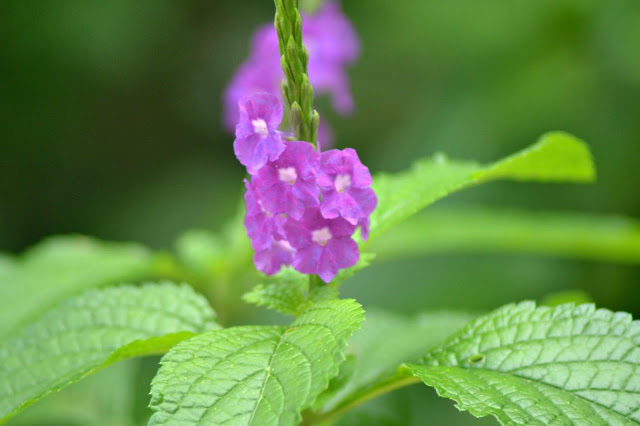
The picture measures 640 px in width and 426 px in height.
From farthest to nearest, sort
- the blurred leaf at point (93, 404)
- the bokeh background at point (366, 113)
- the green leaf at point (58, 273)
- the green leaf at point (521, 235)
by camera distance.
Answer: the bokeh background at point (366, 113) < the green leaf at point (521, 235) < the green leaf at point (58, 273) < the blurred leaf at point (93, 404)

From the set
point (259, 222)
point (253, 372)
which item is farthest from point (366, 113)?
point (253, 372)

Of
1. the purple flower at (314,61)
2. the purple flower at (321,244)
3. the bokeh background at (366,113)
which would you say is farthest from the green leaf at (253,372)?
the purple flower at (314,61)

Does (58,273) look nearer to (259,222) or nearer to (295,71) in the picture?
(259,222)

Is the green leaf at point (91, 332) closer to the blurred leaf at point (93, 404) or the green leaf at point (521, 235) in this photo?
the blurred leaf at point (93, 404)

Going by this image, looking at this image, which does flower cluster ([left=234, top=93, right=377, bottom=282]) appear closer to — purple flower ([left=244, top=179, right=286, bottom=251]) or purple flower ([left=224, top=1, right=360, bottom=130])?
purple flower ([left=244, top=179, right=286, bottom=251])

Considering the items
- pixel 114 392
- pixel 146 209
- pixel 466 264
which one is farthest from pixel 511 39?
pixel 114 392

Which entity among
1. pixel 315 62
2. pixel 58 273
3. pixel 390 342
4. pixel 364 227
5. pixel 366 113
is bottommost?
pixel 390 342

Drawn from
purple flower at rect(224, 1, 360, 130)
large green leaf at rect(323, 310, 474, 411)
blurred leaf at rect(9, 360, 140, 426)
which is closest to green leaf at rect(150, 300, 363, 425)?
large green leaf at rect(323, 310, 474, 411)
